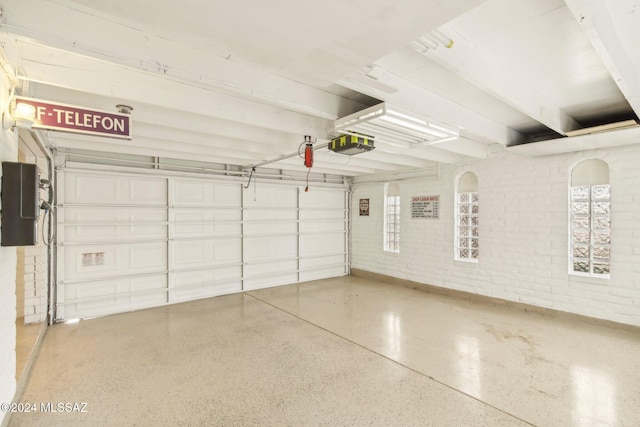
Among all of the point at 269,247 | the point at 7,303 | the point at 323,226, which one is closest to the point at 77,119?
the point at 7,303

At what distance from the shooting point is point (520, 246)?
15.5ft

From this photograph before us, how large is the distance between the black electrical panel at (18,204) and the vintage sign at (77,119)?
1.08ft

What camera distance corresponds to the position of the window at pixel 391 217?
6.90 m

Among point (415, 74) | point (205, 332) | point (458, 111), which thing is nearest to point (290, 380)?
point (205, 332)

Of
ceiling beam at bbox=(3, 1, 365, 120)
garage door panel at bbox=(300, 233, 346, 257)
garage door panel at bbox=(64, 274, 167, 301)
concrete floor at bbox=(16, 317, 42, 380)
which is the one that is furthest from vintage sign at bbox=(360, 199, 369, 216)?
concrete floor at bbox=(16, 317, 42, 380)

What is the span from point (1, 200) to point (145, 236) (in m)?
3.18

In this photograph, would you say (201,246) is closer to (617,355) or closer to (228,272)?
(228,272)

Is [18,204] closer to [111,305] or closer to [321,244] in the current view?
[111,305]

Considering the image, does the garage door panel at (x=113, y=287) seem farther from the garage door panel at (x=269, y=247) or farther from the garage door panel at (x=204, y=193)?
the garage door panel at (x=269, y=247)

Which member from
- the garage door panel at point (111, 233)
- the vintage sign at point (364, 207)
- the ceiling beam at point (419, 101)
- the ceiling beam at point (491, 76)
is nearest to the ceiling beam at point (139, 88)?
the ceiling beam at point (419, 101)

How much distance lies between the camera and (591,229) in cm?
414

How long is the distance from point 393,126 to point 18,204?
3.01 m

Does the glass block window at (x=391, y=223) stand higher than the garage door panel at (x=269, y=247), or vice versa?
the glass block window at (x=391, y=223)

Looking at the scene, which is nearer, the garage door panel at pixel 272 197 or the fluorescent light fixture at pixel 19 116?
the fluorescent light fixture at pixel 19 116
